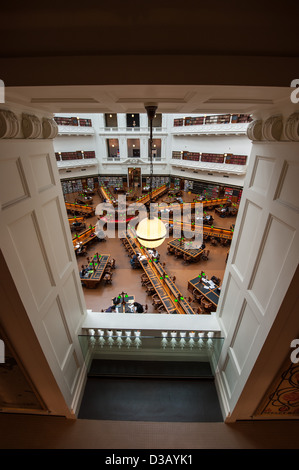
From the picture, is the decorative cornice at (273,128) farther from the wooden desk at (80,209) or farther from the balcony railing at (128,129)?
the balcony railing at (128,129)

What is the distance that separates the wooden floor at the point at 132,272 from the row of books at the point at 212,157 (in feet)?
25.9

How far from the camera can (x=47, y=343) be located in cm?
218

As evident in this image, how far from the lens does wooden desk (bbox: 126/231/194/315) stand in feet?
19.3

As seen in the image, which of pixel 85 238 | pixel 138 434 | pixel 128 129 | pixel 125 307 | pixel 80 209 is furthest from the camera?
pixel 128 129

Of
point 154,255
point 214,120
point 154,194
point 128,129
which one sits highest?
point 214,120

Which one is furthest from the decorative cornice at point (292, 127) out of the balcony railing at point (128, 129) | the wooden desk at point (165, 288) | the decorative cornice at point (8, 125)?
the balcony railing at point (128, 129)

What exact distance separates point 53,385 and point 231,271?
8.88 ft

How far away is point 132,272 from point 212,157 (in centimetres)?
1197

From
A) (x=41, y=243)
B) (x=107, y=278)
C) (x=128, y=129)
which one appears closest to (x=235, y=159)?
(x=128, y=129)

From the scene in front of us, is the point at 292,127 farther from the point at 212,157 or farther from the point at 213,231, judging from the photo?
the point at 212,157

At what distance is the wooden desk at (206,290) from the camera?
20.6ft

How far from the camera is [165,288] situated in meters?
6.94

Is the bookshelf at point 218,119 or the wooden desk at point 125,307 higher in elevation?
the bookshelf at point 218,119
